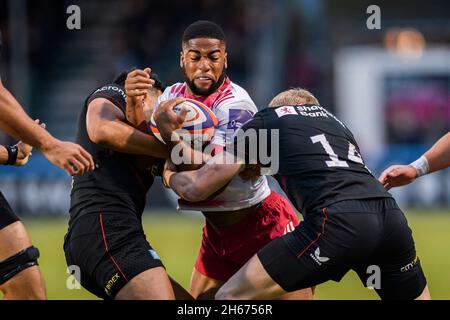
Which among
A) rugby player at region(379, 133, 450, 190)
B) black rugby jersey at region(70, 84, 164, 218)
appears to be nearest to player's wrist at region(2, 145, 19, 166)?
black rugby jersey at region(70, 84, 164, 218)

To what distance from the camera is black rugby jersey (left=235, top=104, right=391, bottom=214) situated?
6.27 meters

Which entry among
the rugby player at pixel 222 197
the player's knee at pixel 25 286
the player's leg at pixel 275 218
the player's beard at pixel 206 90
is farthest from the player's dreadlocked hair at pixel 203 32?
the player's knee at pixel 25 286

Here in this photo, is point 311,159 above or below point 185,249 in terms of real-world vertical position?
above

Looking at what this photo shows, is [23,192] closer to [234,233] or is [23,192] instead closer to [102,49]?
[102,49]

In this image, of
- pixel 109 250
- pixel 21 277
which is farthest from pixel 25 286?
pixel 109 250

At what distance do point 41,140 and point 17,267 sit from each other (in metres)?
1.30

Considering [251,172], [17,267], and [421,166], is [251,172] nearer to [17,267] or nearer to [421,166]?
[421,166]

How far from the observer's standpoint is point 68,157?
6.02 metres

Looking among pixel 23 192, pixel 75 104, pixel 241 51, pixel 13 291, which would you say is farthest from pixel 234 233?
pixel 75 104

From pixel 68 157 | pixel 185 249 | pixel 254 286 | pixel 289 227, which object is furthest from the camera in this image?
pixel 185 249

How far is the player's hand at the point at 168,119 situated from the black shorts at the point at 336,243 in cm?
112

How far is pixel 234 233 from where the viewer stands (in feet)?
24.1

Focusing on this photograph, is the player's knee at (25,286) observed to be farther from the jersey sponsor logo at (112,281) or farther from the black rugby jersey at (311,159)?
the black rugby jersey at (311,159)

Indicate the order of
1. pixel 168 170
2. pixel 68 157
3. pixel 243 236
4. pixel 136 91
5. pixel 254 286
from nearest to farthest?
pixel 68 157 < pixel 254 286 < pixel 136 91 < pixel 168 170 < pixel 243 236
